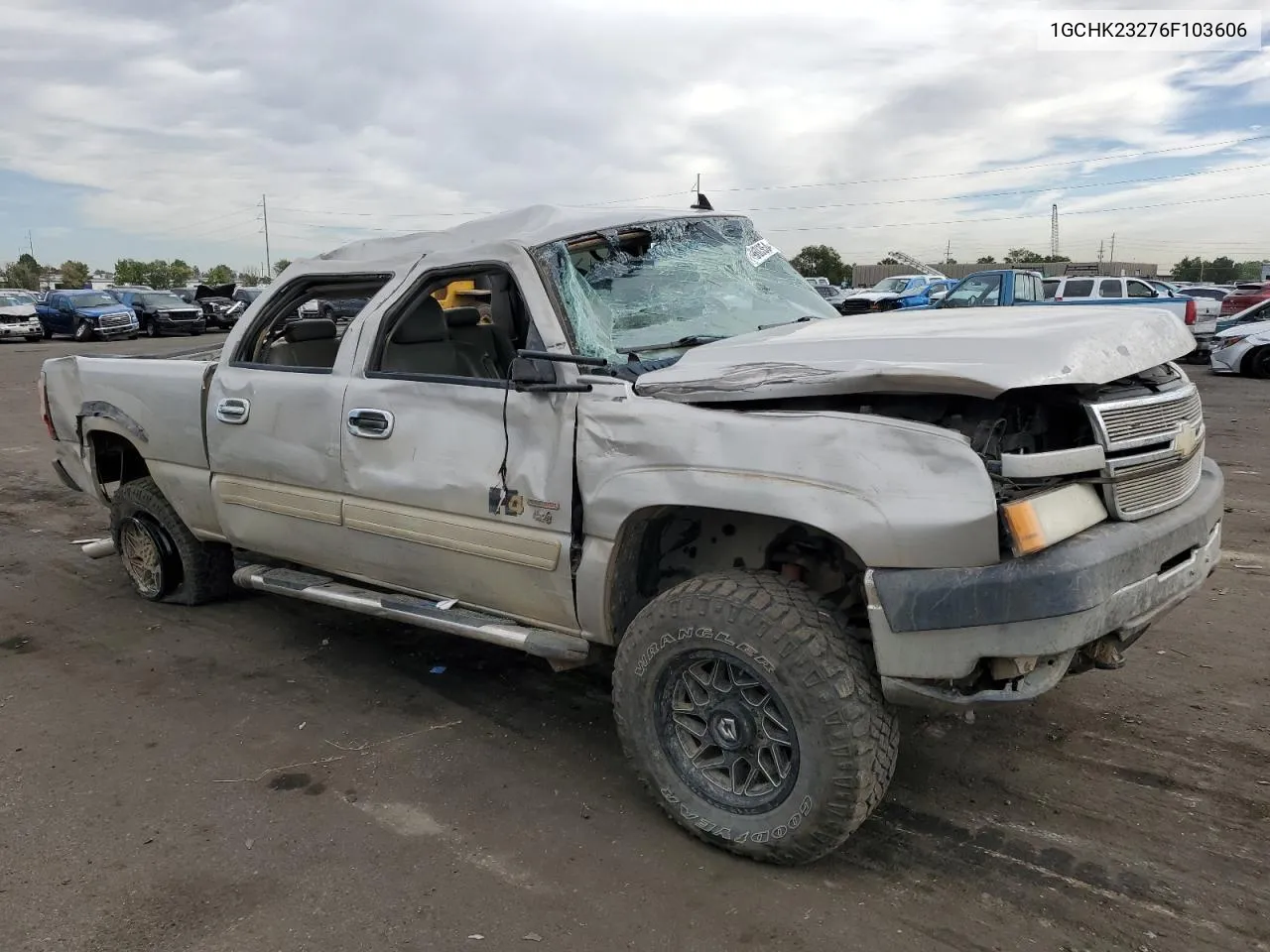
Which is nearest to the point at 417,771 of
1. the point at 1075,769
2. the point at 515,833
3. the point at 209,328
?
the point at 515,833

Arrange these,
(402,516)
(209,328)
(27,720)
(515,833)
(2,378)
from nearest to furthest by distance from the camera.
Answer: (515,833), (402,516), (27,720), (2,378), (209,328)

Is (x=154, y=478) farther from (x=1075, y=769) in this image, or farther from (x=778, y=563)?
(x=1075, y=769)

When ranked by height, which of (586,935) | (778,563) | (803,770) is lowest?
(586,935)

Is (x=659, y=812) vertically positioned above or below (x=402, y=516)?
below

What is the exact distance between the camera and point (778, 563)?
3174 mm

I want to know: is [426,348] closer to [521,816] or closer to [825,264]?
[521,816]

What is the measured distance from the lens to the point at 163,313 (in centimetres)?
3086

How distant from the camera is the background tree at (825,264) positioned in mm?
60125

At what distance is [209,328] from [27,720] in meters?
32.8

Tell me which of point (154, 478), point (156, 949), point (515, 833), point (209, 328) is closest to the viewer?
point (156, 949)

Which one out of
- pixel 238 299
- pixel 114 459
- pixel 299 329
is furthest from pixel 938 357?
pixel 238 299

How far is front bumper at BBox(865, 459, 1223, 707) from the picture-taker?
2.44 m

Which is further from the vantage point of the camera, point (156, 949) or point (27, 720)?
point (27, 720)

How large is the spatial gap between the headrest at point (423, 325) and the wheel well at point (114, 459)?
93.1 inches
